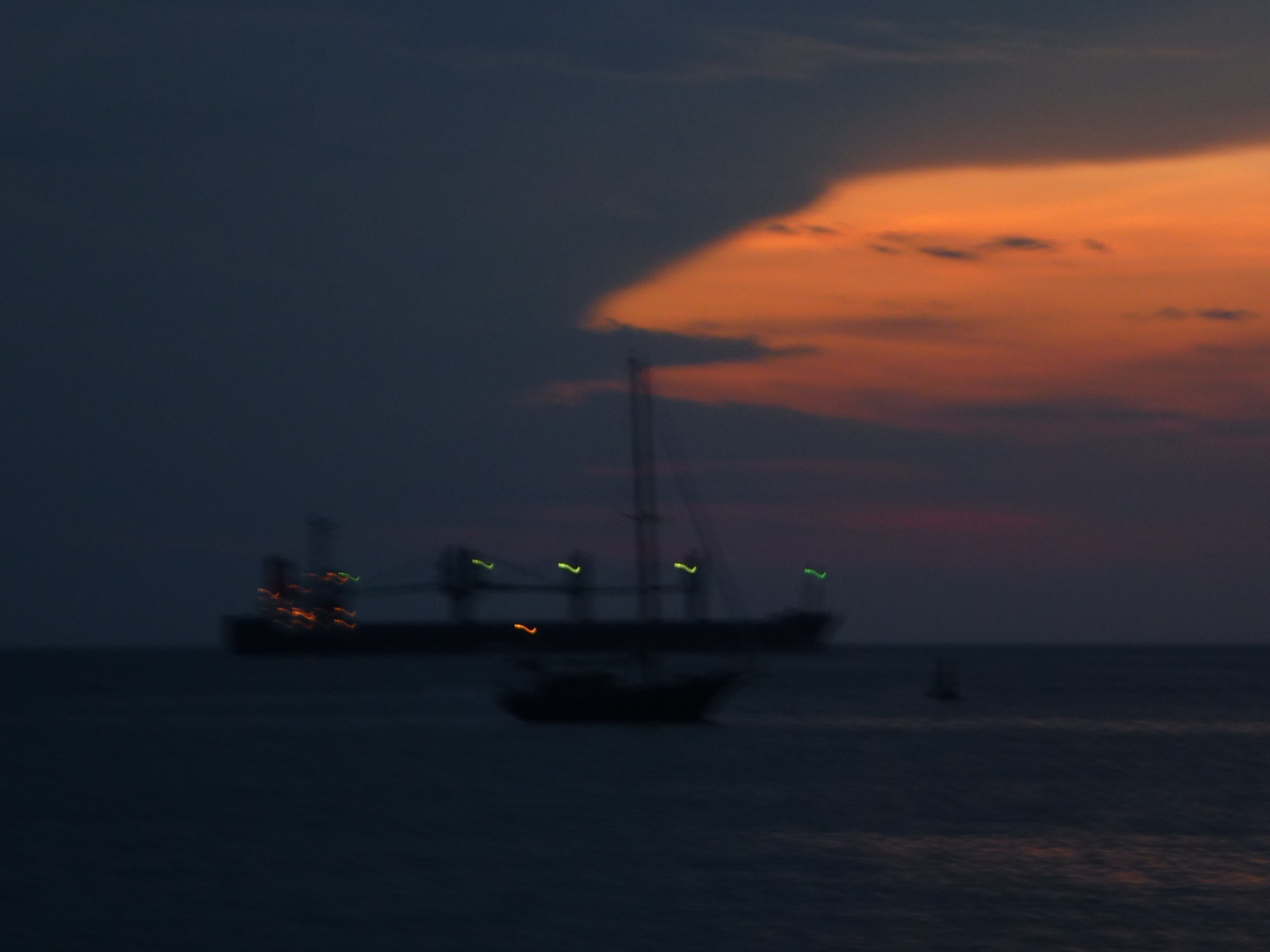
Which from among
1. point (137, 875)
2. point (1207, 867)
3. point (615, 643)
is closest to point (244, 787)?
point (137, 875)

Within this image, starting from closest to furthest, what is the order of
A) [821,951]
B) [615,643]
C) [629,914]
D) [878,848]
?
[821,951]
[629,914]
[878,848]
[615,643]

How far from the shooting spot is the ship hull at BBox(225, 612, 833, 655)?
156 metres

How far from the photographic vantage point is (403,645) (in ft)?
551

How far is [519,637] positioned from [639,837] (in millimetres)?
137222

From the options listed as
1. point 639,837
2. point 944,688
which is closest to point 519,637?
point 944,688

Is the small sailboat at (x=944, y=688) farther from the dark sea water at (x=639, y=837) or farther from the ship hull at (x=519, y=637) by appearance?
the ship hull at (x=519, y=637)

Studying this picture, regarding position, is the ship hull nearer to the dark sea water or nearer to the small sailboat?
the small sailboat

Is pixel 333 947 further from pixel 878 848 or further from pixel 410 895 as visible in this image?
pixel 878 848

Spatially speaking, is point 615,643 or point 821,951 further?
point 615,643

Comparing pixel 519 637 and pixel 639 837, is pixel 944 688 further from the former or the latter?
pixel 519 637

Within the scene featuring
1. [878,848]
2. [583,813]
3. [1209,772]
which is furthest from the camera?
[1209,772]

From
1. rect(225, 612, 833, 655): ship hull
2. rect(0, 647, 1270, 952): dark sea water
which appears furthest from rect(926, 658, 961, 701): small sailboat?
rect(225, 612, 833, 655): ship hull

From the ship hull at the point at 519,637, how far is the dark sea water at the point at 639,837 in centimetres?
9158

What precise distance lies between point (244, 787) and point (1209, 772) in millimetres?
24262
